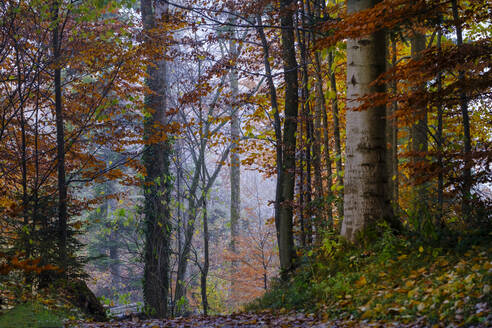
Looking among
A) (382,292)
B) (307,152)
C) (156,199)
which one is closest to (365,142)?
(382,292)

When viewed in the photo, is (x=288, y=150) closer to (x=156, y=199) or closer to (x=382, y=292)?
(x=382, y=292)

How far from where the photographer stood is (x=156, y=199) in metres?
11.0

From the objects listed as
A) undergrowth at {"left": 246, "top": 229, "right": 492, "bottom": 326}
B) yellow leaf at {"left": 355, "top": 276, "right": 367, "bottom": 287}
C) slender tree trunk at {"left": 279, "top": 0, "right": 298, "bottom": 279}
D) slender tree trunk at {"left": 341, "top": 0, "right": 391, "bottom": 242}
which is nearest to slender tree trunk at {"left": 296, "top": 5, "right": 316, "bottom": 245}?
slender tree trunk at {"left": 279, "top": 0, "right": 298, "bottom": 279}

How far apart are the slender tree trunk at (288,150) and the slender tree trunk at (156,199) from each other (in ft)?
9.07

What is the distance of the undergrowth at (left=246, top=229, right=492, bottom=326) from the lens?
11.4 ft

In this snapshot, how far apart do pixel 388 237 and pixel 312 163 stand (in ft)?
10.6

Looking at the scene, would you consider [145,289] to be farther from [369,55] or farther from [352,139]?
[369,55]

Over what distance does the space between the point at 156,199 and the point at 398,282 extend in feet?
25.2

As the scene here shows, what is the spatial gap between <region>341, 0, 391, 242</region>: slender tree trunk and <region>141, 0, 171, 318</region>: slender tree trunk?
4525 mm

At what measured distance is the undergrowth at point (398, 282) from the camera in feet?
11.4

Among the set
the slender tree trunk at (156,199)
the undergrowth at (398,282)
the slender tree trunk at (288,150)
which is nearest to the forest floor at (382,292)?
the undergrowth at (398,282)

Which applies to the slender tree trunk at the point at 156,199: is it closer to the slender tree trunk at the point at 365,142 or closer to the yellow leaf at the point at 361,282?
the slender tree trunk at the point at 365,142

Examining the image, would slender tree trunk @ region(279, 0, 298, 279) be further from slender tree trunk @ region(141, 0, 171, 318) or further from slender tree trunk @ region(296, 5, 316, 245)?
slender tree trunk @ region(141, 0, 171, 318)

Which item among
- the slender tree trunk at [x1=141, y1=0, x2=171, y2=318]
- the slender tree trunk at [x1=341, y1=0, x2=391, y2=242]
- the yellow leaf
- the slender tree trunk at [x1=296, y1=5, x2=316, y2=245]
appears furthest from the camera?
the slender tree trunk at [x1=141, y1=0, x2=171, y2=318]
